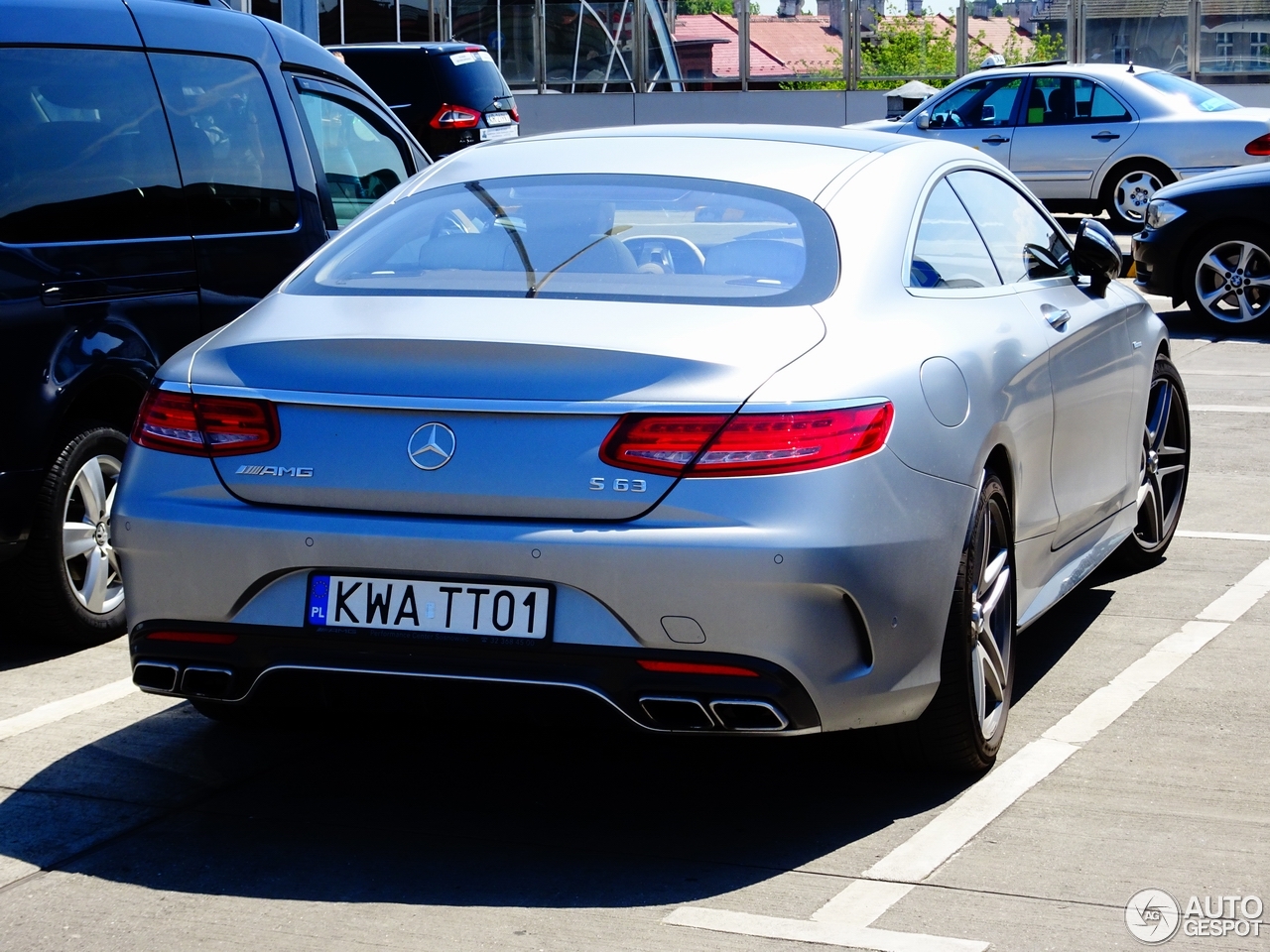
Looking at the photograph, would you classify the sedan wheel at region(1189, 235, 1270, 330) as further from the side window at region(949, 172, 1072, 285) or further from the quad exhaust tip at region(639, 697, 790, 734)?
the quad exhaust tip at region(639, 697, 790, 734)

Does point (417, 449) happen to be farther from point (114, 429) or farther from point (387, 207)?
point (114, 429)

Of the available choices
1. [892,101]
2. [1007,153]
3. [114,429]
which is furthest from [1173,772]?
[892,101]

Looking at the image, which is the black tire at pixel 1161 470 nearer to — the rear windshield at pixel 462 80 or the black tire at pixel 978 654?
the black tire at pixel 978 654

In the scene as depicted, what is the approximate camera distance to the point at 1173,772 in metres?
4.41

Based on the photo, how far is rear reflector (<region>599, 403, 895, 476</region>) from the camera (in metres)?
3.59

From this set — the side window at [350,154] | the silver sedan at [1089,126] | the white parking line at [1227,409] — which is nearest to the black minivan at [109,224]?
the side window at [350,154]

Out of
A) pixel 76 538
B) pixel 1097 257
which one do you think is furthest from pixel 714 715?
pixel 76 538

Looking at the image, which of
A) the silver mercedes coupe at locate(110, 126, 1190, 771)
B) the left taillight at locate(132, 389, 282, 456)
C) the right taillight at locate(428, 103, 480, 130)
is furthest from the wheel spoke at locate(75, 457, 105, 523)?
the right taillight at locate(428, 103, 480, 130)

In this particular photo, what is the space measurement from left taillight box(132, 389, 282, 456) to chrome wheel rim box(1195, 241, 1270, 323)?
34.0 feet

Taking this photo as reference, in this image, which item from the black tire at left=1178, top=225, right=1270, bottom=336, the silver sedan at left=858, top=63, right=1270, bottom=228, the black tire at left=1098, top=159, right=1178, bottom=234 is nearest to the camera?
the black tire at left=1178, top=225, right=1270, bottom=336

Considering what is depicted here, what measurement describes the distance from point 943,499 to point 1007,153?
54.4 ft

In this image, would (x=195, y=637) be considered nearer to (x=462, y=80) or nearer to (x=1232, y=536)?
(x=1232, y=536)

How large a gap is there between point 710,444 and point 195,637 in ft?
3.83

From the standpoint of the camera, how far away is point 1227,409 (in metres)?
10.1
